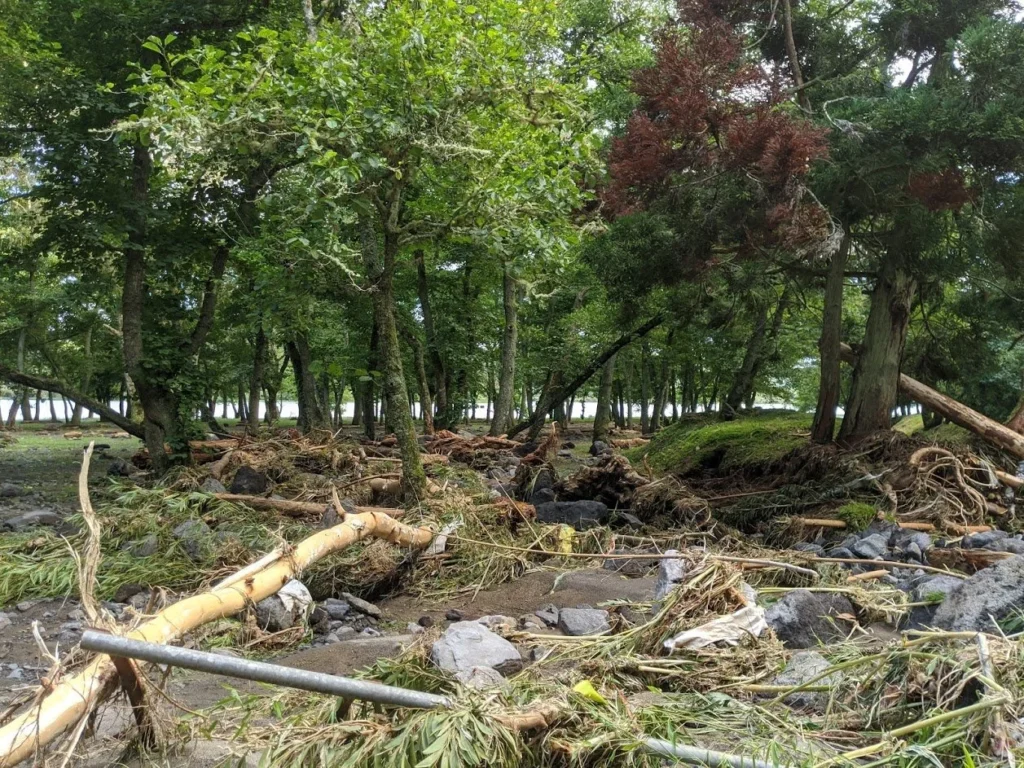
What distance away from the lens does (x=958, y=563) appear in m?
6.20

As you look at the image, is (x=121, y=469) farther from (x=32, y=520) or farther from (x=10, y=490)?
(x=32, y=520)

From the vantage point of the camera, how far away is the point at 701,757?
264 centimetres

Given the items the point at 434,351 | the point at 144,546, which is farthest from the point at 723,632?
the point at 434,351

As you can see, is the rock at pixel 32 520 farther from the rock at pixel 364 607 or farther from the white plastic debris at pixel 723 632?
the white plastic debris at pixel 723 632

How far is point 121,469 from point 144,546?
8792 mm

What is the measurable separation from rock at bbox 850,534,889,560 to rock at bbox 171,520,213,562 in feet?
19.1

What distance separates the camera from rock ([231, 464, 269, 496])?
10.2 metres

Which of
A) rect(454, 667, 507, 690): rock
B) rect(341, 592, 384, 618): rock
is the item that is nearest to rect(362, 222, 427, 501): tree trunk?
rect(341, 592, 384, 618): rock

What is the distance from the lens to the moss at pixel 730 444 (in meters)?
12.0

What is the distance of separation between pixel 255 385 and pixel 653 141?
1828 centimetres

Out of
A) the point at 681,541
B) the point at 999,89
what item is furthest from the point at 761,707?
the point at 999,89

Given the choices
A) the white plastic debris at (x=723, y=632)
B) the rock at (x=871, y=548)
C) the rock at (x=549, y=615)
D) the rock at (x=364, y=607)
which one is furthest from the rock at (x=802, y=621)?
the rock at (x=364, y=607)

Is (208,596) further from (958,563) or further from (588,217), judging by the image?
(588,217)

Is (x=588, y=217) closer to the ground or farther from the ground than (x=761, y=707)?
farther from the ground
